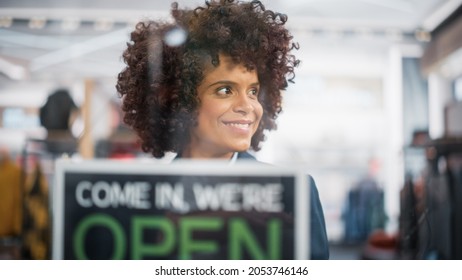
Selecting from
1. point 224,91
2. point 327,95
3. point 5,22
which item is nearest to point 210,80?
point 224,91

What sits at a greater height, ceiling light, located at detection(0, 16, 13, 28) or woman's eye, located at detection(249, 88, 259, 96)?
ceiling light, located at detection(0, 16, 13, 28)

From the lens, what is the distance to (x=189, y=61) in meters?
1.84

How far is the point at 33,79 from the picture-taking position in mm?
1921

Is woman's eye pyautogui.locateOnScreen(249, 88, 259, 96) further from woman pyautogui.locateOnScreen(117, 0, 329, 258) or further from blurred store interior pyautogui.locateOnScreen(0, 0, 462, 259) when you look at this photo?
blurred store interior pyautogui.locateOnScreen(0, 0, 462, 259)

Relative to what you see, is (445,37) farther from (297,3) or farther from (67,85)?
(67,85)

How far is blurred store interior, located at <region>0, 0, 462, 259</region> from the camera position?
1.91 meters

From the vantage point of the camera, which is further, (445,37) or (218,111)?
(445,37)

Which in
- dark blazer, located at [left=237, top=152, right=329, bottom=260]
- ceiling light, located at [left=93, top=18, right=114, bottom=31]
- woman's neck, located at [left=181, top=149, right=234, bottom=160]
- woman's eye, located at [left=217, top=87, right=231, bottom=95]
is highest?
ceiling light, located at [left=93, top=18, right=114, bottom=31]

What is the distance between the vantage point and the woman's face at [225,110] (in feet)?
6.02

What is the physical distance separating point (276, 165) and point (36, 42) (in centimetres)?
→ 99

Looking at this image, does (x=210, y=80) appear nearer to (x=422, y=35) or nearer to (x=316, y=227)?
(x=316, y=227)

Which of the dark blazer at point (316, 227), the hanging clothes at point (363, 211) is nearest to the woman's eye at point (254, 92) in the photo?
the dark blazer at point (316, 227)

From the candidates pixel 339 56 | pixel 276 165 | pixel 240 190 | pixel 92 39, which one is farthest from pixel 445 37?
pixel 92 39

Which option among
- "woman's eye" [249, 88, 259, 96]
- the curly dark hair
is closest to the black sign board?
the curly dark hair
